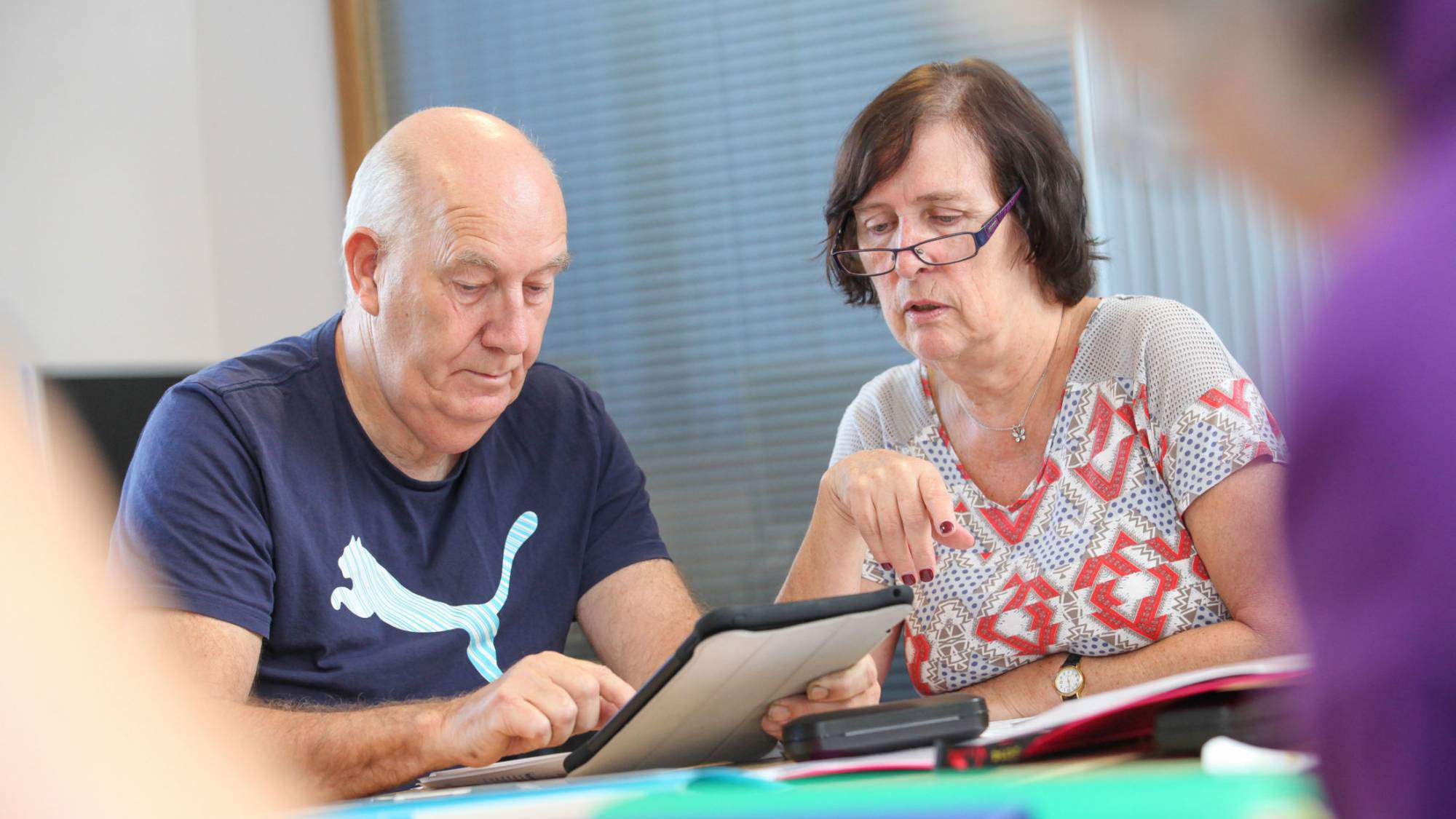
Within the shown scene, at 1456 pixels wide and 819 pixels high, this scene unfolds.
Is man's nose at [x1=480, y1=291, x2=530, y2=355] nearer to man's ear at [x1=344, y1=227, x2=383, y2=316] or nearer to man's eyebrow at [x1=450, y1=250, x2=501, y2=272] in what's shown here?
man's eyebrow at [x1=450, y1=250, x2=501, y2=272]

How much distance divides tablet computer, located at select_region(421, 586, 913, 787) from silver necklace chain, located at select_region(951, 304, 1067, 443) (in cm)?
63

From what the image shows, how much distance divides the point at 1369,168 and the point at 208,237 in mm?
3134

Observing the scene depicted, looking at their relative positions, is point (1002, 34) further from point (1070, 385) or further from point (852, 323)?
point (852, 323)

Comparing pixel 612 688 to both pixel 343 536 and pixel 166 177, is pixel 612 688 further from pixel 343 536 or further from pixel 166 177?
pixel 166 177

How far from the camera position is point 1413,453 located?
1.11 ft

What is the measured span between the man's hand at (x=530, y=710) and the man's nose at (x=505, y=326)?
52 centimetres

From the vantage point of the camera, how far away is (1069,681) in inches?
58.9

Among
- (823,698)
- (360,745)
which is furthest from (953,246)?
(360,745)

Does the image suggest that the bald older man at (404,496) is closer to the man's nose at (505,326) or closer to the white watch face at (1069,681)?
the man's nose at (505,326)

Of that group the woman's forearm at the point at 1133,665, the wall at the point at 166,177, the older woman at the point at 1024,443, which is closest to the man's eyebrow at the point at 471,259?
the older woman at the point at 1024,443

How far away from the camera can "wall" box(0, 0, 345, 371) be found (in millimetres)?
2746

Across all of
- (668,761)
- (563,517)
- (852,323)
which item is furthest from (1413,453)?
(852,323)

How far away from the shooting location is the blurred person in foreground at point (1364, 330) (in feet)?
1.11

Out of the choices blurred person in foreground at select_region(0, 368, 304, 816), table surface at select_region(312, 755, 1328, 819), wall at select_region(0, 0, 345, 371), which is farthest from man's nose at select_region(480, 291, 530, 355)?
wall at select_region(0, 0, 345, 371)
